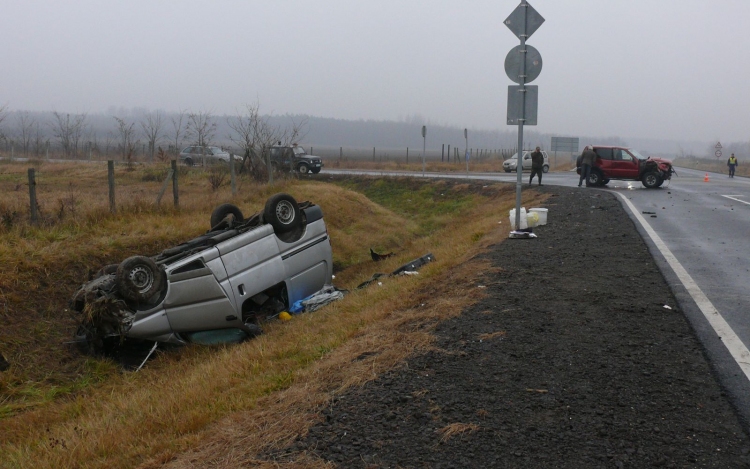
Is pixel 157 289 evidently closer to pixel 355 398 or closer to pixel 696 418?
pixel 355 398

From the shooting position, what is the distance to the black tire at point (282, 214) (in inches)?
372

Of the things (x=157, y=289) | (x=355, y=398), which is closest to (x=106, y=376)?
(x=157, y=289)

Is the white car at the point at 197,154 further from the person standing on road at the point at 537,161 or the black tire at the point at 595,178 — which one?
the black tire at the point at 595,178

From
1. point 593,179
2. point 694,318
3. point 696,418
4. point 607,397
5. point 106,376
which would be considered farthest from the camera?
point 593,179

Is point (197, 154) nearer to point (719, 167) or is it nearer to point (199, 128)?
point (199, 128)

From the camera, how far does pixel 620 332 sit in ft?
16.5

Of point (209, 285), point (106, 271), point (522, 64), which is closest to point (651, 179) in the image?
point (522, 64)

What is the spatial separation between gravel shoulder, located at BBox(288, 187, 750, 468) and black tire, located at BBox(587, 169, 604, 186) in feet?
63.2

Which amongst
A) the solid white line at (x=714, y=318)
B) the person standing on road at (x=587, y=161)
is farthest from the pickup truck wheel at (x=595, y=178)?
the solid white line at (x=714, y=318)

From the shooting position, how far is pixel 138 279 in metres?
7.70

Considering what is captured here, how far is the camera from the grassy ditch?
4.24 metres

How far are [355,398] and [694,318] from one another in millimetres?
3215

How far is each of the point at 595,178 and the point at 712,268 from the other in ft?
57.1

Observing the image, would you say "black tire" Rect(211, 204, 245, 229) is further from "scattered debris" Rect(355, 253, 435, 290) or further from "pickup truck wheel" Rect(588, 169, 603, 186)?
"pickup truck wheel" Rect(588, 169, 603, 186)
